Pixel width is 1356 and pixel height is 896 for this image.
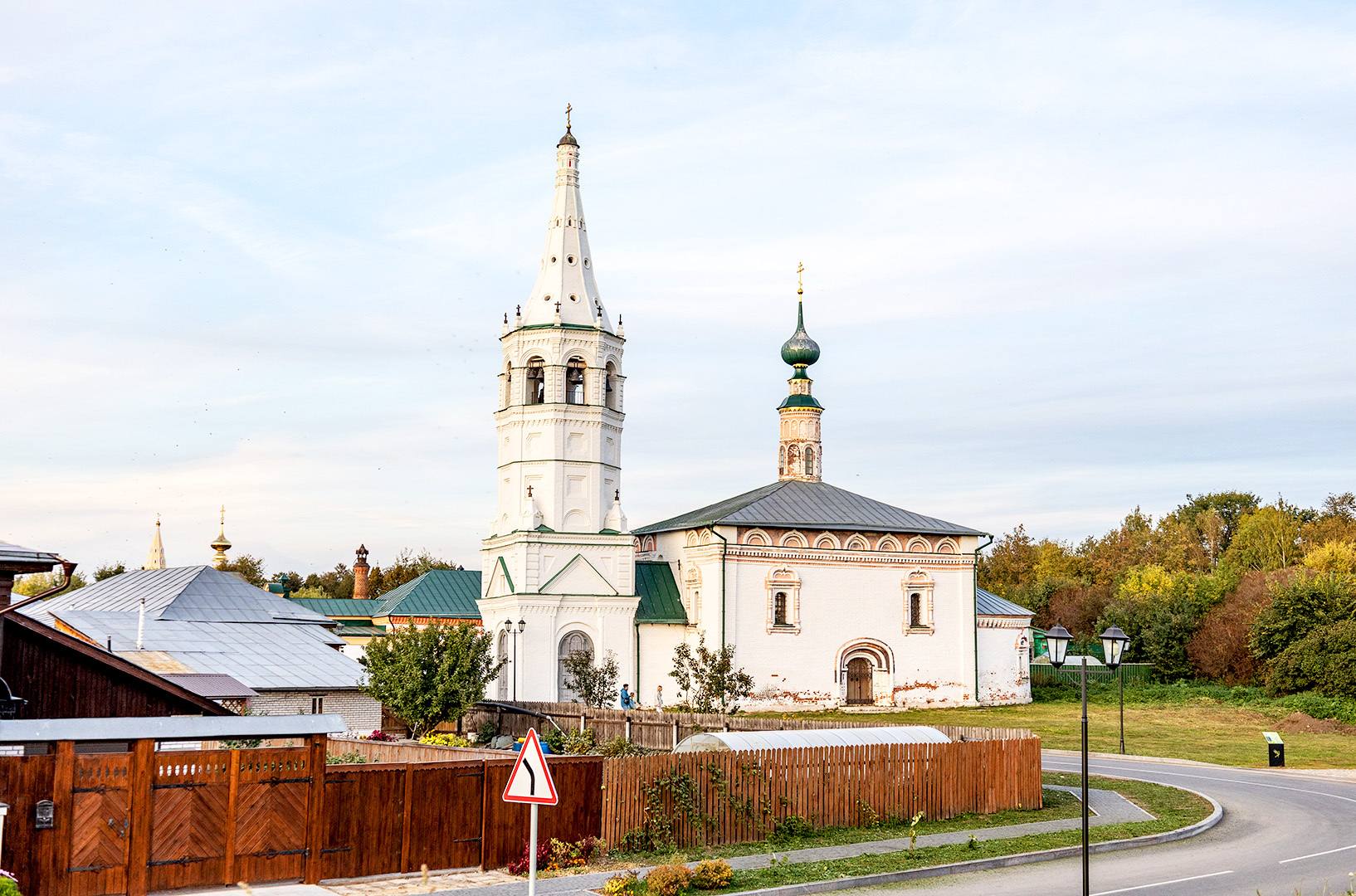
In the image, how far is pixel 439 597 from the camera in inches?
2259

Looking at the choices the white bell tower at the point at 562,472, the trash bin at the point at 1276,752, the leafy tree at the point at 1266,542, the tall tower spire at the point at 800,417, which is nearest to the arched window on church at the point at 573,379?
the white bell tower at the point at 562,472

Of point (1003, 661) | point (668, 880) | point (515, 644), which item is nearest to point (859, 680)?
point (1003, 661)

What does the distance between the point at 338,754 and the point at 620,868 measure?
10819 millimetres

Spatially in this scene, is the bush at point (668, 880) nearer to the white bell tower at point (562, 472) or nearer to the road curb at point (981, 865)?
the road curb at point (981, 865)

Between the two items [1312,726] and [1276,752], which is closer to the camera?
[1276,752]

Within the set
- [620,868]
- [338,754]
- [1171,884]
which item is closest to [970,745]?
[1171,884]

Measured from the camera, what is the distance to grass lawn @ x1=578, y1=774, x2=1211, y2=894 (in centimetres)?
1650

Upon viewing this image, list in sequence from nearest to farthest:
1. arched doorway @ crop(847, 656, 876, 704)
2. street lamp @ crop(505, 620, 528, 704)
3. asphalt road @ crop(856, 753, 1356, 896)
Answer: asphalt road @ crop(856, 753, 1356, 896) < street lamp @ crop(505, 620, 528, 704) < arched doorway @ crop(847, 656, 876, 704)

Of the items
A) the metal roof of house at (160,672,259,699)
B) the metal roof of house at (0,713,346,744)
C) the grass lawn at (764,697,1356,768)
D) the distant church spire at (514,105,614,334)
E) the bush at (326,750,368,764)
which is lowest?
the grass lawn at (764,697,1356,768)

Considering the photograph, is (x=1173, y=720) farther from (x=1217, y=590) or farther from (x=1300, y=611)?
(x=1217, y=590)

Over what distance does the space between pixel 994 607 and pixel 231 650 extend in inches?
1338

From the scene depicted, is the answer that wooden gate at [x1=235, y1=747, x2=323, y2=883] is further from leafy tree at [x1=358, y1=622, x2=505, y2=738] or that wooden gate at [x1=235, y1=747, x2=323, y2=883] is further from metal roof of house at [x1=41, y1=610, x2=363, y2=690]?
leafy tree at [x1=358, y1=622, x2=505, y2=738]

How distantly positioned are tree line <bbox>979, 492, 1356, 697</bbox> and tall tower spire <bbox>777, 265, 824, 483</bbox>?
13983 millimetres

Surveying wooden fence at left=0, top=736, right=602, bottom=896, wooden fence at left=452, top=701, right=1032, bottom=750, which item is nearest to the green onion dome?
wooden fence at left=452, top=701, right=1032, bottom=750
